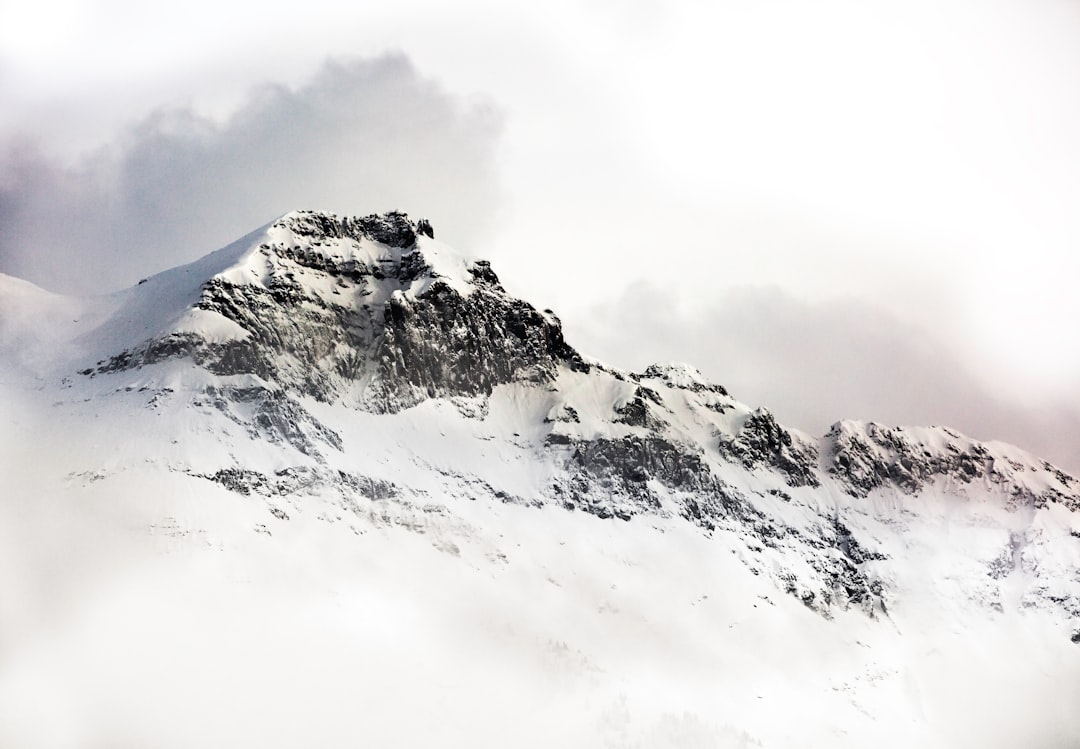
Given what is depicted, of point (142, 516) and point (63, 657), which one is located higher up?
point (142, 516)

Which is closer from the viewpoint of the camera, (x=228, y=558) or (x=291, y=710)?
(x=291, y=710)

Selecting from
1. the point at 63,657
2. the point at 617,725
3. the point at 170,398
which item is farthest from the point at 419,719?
the point at 170,398

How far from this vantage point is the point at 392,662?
592ft

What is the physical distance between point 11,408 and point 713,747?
135541 mm

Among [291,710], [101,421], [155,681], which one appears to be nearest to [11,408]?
[101,421]

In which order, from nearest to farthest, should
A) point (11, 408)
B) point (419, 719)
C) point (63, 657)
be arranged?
1. point (63, 657)
2. point (419, 719)
3. point (11, 408)

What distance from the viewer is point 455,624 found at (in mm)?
196000

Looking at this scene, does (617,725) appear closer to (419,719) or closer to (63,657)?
(419,719)

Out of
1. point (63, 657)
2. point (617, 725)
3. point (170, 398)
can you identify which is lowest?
point (63, 657)

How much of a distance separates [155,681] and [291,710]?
782 inches

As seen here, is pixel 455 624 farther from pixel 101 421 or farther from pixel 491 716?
pixel 101 421

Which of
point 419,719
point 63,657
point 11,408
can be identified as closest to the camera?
point 63,657

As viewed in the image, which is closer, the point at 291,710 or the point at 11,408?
the point at 291,710

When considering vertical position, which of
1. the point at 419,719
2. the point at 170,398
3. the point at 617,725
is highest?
the point at 170,398
